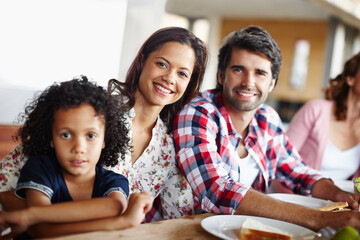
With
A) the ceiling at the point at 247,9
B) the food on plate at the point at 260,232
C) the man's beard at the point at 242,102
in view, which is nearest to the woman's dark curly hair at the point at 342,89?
the man's beard at the point at 242,102

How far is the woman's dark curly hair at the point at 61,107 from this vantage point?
108 centimetres

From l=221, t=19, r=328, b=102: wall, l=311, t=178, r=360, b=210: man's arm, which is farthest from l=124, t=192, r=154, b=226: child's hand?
l=221, t=19, r=328, b=102: wall

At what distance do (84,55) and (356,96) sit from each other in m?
1.81

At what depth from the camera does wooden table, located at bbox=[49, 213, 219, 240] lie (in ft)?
3.21

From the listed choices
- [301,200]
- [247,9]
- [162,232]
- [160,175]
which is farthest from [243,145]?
[247,9]

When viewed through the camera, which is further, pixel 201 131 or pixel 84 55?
pixel 84 55

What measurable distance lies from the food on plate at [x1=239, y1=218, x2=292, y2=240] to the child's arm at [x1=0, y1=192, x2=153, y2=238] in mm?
273

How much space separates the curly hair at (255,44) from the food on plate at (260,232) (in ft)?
2.87

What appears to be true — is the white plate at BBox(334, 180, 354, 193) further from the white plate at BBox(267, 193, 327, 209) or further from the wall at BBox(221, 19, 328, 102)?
the wall at BBox(221, 19, 328, 102)

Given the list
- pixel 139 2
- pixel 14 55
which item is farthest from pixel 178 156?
pixel 139 2

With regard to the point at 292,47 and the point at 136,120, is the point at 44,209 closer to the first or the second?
the point at 136,120

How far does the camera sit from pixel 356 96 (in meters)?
2.58

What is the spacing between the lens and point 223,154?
65.9 inches

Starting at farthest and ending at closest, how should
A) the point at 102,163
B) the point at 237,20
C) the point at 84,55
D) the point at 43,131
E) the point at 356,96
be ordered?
the point at 237,20
the point at 84,55
the point at 356,96
the point at 102,163
the point at 43,131
